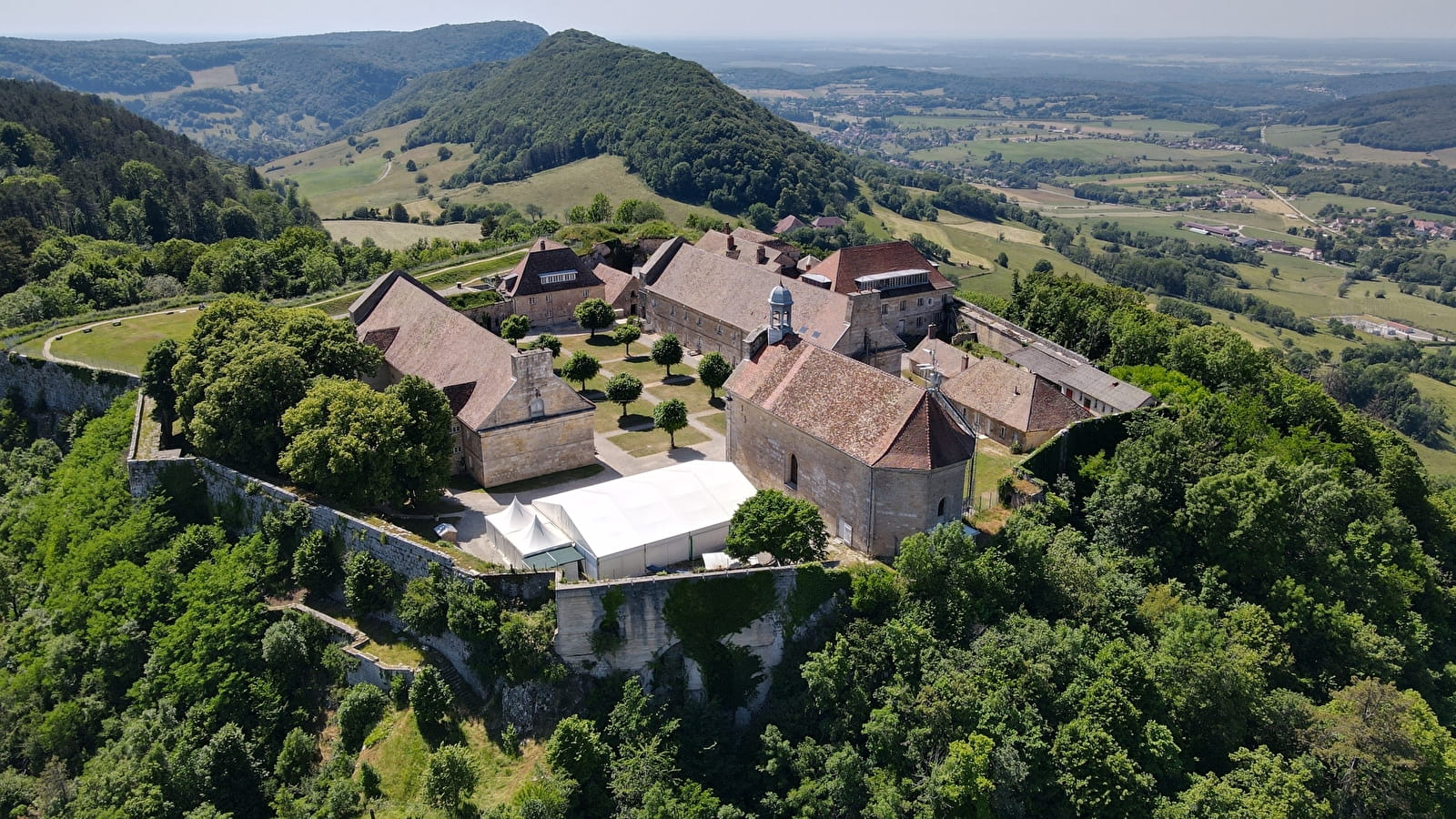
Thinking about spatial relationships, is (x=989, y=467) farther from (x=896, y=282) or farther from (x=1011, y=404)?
(x=896, y=282)

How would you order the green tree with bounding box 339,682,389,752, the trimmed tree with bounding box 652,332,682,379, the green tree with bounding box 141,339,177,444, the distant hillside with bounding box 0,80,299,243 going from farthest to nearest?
the distant hillside with bounding box 0,80,299,243, the trimmed tree with bounding box 652,332,682,379, the green tree with bounding box 141,339,177,444, the green tree with bounding box 339,682,389,752

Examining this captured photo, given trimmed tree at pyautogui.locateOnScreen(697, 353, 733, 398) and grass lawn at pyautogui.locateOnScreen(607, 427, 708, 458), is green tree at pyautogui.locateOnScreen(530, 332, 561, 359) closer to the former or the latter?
trimmed tree at pyautogui.locateOnScreen(697, 353, 733, 398)

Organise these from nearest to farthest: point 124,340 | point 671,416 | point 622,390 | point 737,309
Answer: point 671,416, point 622,390, point 124,340, point 737,309

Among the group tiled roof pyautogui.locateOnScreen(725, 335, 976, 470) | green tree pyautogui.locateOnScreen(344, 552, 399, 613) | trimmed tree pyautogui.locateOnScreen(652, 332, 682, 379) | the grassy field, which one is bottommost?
the grassy field

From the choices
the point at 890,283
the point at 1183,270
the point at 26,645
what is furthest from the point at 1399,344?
the point at 26,645

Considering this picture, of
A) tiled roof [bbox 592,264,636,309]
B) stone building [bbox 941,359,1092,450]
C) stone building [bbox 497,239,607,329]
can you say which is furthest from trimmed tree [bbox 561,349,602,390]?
stone building [bbox 941,359,1092,450]

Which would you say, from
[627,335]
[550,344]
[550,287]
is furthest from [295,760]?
[550,287]
